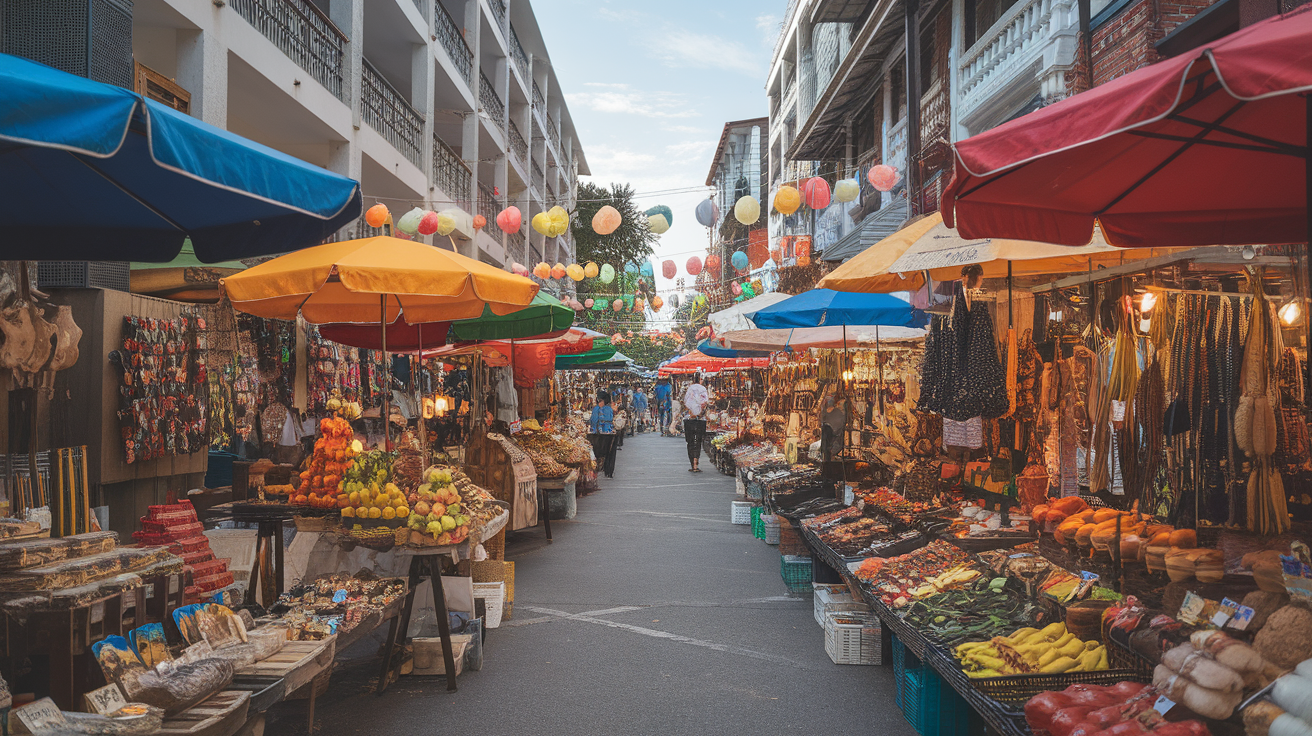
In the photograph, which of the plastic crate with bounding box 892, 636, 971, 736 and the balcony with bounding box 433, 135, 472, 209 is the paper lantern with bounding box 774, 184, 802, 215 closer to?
the plastic crate with bounding box 892, 636, 971, 736

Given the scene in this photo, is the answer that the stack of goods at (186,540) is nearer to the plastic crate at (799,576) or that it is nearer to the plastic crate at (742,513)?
the plastic crate at (799,576)

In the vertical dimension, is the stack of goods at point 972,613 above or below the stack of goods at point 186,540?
below

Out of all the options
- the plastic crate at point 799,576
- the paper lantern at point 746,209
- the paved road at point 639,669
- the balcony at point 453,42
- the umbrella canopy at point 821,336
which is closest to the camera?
the paved road at point 639,669

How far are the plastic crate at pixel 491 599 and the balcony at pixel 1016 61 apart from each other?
8.96m

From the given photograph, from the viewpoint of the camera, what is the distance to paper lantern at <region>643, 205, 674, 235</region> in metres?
15.6

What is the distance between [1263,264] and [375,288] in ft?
16.6

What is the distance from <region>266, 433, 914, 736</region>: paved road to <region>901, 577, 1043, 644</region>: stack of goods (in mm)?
689

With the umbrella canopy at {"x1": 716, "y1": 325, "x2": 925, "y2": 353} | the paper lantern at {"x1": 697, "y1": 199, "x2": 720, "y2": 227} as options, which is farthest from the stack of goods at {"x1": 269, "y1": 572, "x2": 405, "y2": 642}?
the paper lantern at {"x1": 697, "y1": 199, "x2": 720, "y2": 227}

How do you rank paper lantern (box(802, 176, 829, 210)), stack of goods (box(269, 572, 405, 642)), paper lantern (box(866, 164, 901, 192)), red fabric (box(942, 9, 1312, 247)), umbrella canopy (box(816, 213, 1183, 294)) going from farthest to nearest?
1. paper lantern (box(866, 164, 901, 192))
2. paper lantern (box(802, 176, 829, 210))
3. umbrella canopy (box(816, 213, 1183, 294))
4. stack of goods (box(269, 572, 405, 642))
5. red fabric (box(942, 9, 1312, 247))

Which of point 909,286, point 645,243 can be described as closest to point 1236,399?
point 909,286

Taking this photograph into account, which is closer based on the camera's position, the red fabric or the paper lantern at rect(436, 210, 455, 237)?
the red fabric

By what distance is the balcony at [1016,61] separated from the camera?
1031 cm

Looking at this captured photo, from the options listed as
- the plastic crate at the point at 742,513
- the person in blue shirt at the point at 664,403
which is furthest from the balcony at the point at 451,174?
the person in blue shirt at the point at 664,403

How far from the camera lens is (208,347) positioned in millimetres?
8172
